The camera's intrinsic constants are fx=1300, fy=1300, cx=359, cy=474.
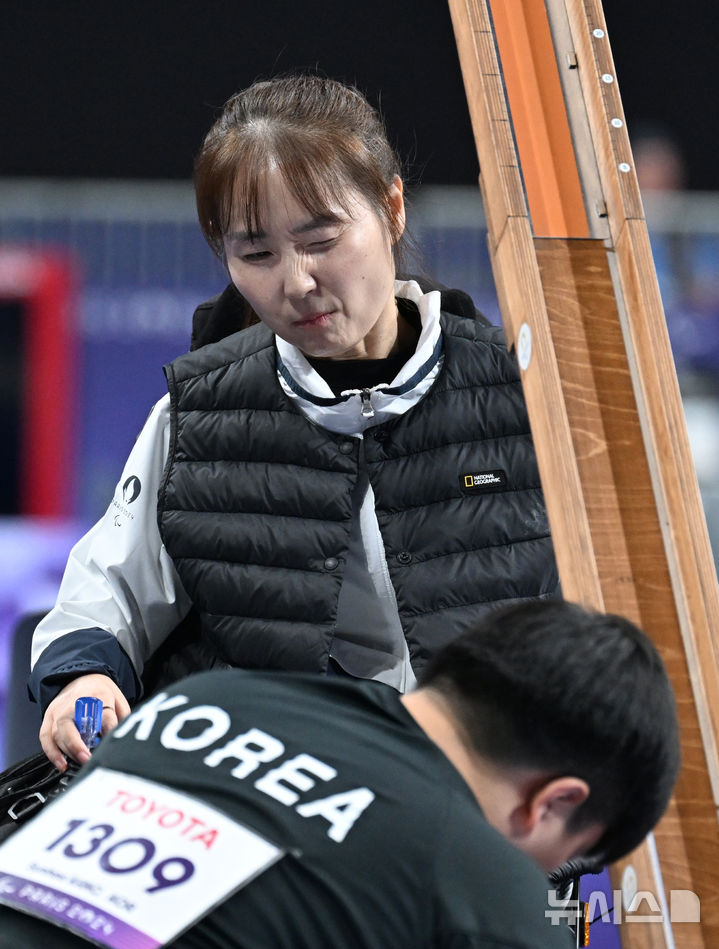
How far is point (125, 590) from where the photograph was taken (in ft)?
5.46

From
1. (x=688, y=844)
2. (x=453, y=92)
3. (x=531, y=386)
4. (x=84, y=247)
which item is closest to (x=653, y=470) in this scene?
(x=531, y=386)

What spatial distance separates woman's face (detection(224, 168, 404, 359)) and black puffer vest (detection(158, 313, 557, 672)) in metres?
0.13

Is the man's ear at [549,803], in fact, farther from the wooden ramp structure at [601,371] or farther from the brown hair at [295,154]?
the brown hair at [295,154]

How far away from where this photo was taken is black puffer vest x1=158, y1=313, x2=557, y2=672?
1.59 meters

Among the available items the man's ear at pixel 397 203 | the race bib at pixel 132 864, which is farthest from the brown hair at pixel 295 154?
the race bib at pixel 132 864

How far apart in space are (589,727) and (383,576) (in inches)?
25.9

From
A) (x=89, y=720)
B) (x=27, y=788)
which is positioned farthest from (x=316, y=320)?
(x=27, y=788)

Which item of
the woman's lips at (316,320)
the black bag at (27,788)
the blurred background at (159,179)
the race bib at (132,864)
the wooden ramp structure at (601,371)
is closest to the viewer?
the race bib at (132,864)

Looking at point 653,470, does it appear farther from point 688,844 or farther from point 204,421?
point 204,421

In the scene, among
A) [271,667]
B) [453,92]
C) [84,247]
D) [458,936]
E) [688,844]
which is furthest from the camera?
[453,92]

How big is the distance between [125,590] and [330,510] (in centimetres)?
29

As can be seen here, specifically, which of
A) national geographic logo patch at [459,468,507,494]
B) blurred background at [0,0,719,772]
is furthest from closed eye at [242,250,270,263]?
blurred background at [0,0,719,772]

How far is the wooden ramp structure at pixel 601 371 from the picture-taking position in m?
1.20

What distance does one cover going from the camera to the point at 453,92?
15.6 feet
